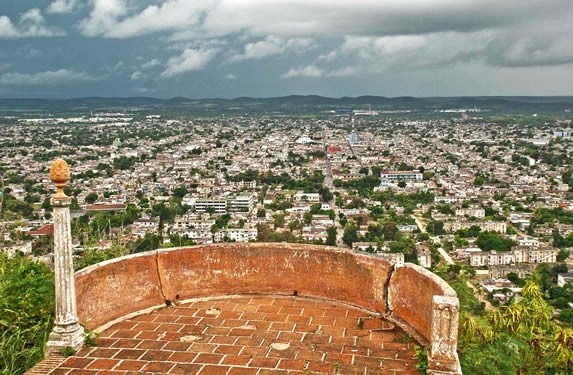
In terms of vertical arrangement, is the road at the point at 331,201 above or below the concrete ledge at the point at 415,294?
below

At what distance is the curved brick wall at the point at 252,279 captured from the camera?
13.9 feet

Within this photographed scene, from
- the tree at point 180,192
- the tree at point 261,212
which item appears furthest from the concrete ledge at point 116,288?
the tree at point 180,192

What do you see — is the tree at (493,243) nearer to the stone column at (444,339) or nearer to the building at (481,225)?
the building at (481,225)

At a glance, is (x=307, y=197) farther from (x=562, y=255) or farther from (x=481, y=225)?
(x=562, y=255)

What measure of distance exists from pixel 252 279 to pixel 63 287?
1618 millimetres

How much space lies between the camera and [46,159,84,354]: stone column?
3.73 meters

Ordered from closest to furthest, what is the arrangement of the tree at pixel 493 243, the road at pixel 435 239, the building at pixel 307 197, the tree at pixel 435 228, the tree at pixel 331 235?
the road at pixel 435 239, the tree at pixel 331 235, the tree at pixel 493 243, the tree at pixel 435 228, the building at pixel 307 197

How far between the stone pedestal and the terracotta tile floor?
0.13 meters

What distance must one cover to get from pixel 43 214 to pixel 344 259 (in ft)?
111

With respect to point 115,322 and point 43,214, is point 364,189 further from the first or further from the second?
point 115,322

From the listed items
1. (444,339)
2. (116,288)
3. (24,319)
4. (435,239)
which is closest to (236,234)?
(435,239)

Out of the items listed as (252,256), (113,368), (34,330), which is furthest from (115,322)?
(252,256)

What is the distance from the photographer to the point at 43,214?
35.3m

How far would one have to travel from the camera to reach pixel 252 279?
4.95 meters
